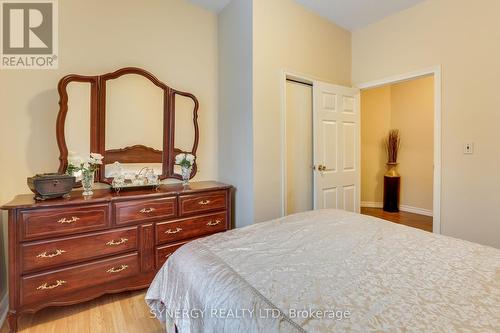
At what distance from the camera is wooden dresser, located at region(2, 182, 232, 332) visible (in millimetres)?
1646

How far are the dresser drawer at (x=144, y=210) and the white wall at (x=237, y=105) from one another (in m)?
0.72

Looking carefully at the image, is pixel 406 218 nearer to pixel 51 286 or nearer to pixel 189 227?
pixel 189 227

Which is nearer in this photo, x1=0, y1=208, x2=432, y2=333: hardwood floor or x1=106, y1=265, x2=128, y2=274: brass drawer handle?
x1=0, y1=208, x2=432, y2=333: hardwood floor

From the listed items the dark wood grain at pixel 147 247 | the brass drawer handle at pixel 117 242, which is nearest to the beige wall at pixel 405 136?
the dark wood grain at pixel 147 247

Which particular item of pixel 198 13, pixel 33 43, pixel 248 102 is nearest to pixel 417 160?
pixel 248 102

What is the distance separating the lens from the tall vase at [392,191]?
183 inches

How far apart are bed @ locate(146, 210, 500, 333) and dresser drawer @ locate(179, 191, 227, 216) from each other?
3.19 ft

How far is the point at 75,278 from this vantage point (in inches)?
71.4

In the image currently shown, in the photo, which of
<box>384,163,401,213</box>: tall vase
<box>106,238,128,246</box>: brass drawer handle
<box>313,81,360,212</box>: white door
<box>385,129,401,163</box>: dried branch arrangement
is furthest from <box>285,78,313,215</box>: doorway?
<box>385,129,401,163</box>: dried branch arrangement

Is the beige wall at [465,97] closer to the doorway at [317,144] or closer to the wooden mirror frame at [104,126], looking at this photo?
the doorway at [317,144]

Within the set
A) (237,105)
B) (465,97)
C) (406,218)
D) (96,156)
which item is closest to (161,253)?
(96,156)

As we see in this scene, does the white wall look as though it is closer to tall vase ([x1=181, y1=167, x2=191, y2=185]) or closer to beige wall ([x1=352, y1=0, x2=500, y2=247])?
tall vase ([x1=181, y1=167, x2=191, y2=185])

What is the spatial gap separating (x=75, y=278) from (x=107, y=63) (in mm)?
→ 1851

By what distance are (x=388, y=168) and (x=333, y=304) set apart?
15.7ft
